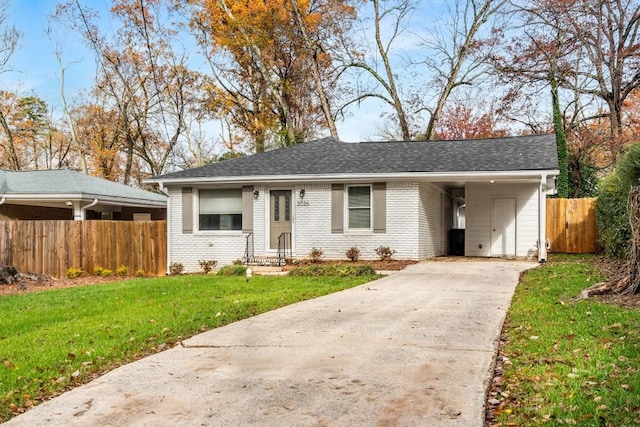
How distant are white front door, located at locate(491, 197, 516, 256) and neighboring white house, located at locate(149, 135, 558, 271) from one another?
0.10 ft

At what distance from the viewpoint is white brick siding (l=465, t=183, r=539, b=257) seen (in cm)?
1762

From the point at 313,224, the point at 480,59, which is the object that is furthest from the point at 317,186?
the point at 480,59

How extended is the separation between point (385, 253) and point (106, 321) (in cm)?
947

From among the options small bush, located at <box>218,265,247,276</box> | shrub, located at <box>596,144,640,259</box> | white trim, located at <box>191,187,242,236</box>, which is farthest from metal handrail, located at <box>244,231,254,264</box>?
shrub, located at <box>596,144,640,259</box>

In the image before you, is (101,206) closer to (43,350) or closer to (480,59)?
A: (43,350)

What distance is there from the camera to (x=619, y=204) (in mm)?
12586

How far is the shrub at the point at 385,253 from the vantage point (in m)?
15.7

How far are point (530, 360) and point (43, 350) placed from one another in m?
4.69

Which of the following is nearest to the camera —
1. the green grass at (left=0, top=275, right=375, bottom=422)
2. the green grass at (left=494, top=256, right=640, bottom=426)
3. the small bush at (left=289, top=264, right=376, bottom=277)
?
the green grass at (left=494, top=256, right=640, bottom=426)

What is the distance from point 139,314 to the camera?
7797 mm

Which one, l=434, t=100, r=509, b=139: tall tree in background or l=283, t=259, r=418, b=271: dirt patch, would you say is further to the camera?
l=434, t=100, r=509, b=139: tall tree in background

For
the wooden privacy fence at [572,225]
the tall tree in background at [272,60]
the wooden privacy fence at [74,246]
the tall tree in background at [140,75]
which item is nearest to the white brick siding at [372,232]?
the wooden privacy fence at [74,246]

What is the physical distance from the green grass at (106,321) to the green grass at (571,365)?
341 centimetres

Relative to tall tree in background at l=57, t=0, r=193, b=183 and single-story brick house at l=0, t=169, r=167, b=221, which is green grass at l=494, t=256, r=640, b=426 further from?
tall tree in background at l=57, t=0, r=193, b=183
